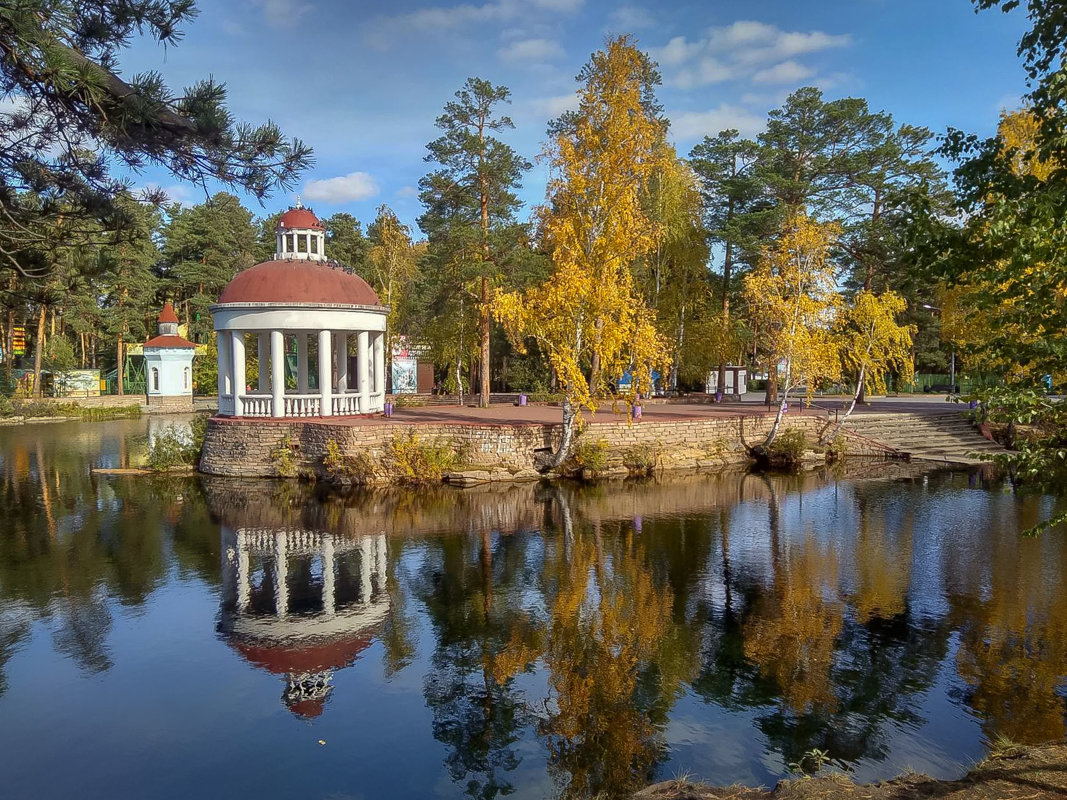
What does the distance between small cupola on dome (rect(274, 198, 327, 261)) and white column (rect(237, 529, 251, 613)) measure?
44.6ft

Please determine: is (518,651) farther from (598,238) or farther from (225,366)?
(225,366)

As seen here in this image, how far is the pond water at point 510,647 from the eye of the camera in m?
7.65

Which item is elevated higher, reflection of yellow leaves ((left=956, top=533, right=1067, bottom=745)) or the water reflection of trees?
the water reflection of trees

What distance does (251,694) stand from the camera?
360 inches

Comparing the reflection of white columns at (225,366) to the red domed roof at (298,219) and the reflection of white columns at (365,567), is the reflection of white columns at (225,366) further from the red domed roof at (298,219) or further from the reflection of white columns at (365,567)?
the reflection of white columns at (365,567)

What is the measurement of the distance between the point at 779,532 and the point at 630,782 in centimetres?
1086

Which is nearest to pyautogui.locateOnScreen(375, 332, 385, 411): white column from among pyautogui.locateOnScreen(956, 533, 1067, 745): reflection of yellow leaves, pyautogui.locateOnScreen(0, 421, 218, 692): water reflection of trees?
pyautogui.locateOnScreen(0, 421, 218, 692): water reflection of trees

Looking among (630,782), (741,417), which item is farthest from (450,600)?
(741,417)

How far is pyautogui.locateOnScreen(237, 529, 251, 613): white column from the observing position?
12.4 meters

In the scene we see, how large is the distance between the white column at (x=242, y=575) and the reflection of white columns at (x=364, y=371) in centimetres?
1052

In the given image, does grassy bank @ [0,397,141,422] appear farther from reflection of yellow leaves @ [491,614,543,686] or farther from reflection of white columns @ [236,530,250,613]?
reflection of yellow leaves @ [491,614,543,686]

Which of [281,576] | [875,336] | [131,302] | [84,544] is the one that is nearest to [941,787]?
[281,576]

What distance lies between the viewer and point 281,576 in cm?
1392

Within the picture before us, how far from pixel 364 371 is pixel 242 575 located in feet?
45.5
